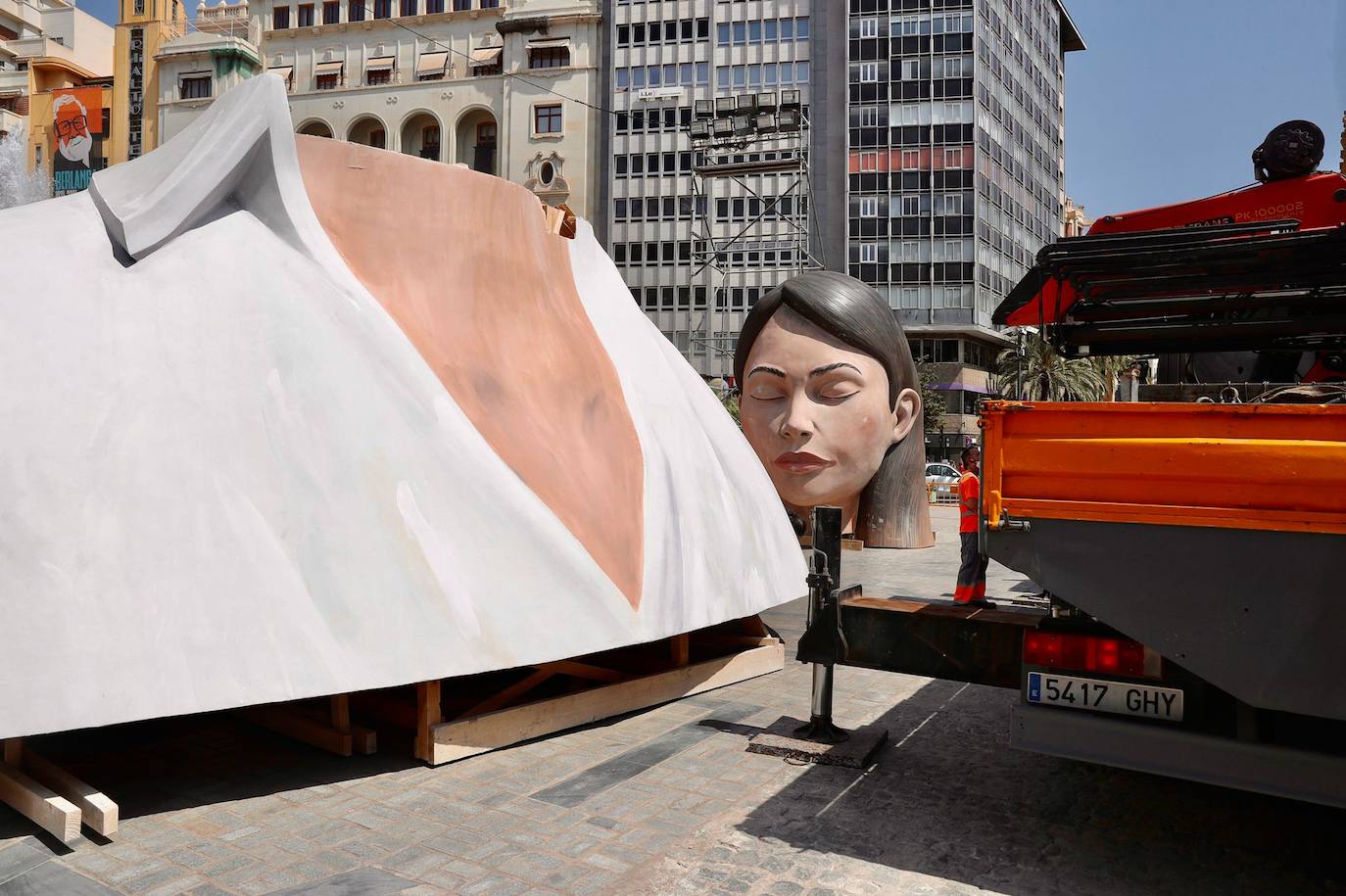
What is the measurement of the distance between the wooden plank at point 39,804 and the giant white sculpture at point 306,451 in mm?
540

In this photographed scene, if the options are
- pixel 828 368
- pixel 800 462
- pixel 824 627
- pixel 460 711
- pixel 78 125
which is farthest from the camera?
pixel 78 125

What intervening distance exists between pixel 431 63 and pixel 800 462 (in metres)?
53.2

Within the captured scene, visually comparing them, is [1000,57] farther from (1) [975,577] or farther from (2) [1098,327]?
(2) [1098,327]

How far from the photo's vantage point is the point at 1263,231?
466cm

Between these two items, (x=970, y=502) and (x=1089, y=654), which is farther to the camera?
(x=970, y=502)

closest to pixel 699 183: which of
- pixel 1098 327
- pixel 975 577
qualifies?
pixel 975 577

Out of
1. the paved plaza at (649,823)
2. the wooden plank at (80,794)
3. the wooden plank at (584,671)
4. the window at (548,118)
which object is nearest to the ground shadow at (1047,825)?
the paved plaza at (649,823)

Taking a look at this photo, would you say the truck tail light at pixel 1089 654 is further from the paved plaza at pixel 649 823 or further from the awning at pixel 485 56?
the awning at pixel 485 56

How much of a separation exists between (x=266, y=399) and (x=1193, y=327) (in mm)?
5061

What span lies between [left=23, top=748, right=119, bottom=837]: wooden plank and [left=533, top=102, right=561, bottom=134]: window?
54.4m

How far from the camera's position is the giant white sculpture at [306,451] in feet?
14.8

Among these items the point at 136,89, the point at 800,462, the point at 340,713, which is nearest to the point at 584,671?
the point at 340,713

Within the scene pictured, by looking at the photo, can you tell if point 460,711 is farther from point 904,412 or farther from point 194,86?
point 194,86

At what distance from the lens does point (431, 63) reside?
57531 millimetres
